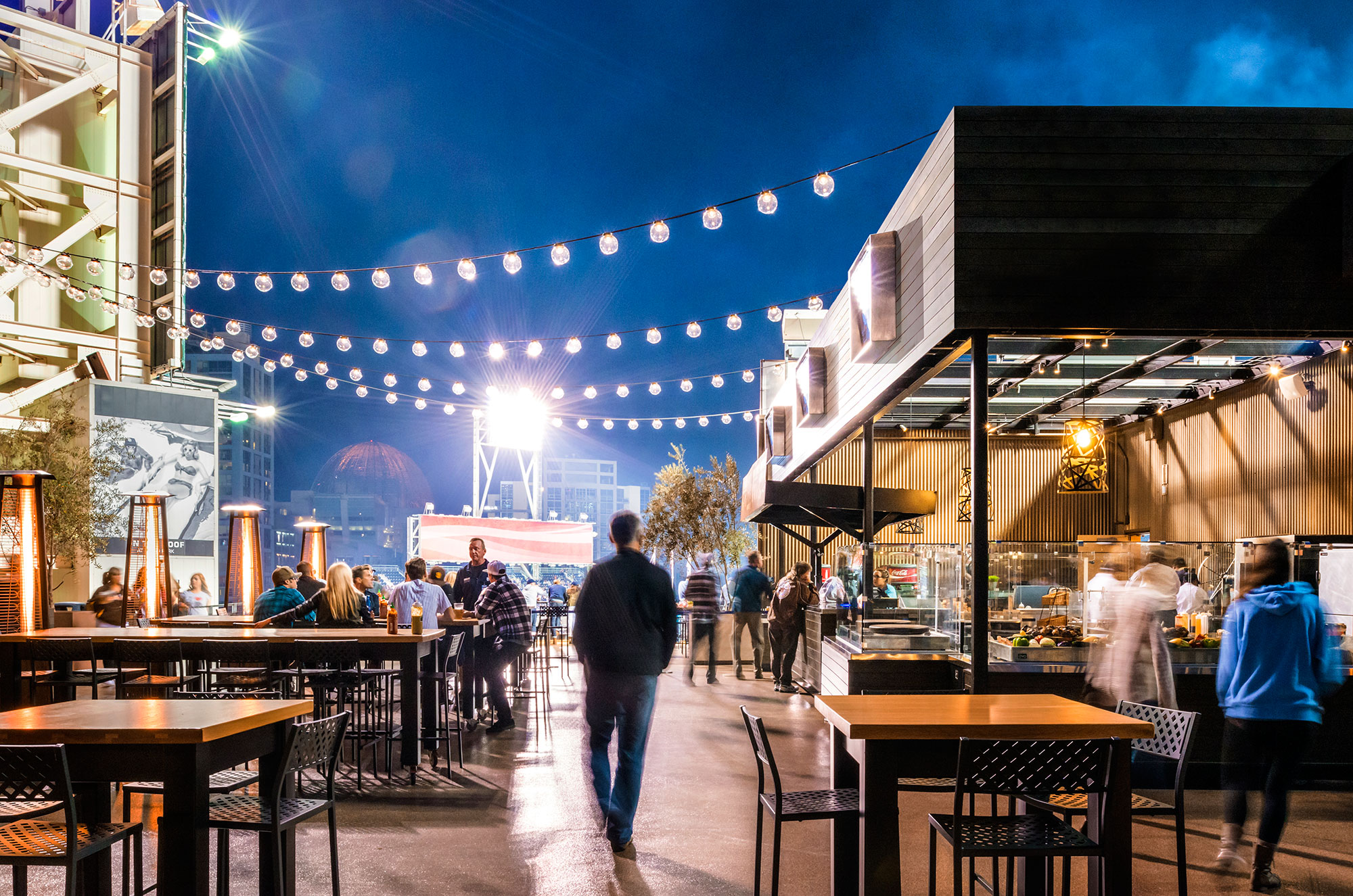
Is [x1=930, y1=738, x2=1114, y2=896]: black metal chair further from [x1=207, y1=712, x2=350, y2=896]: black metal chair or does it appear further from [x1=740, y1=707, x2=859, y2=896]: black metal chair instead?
[x1=207, y1=712, x2=350, y2=896]: black metal chair

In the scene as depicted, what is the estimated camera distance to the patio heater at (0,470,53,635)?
842cm

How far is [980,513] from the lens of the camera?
591 centimetres

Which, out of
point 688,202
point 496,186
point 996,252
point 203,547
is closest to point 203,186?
point 496,186

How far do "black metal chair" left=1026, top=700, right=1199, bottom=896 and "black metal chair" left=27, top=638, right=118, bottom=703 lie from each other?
24.4 ft

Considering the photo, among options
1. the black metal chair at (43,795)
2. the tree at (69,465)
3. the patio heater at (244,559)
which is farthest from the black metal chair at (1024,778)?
the tree at (69,465)

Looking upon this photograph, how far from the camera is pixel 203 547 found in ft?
72.5

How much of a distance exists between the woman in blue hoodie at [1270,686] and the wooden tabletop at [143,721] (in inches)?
185

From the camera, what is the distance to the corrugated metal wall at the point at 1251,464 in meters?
12.8

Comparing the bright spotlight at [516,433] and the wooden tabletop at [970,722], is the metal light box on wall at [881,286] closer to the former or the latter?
the wooden tabletop at [970,722]

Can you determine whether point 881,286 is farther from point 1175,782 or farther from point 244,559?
point 244,559

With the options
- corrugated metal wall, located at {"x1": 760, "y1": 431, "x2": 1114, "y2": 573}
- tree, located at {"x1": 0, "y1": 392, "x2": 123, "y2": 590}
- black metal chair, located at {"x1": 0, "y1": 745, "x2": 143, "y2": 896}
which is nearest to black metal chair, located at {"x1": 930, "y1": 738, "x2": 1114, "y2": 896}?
black metal chair, located at {"x1": 0, "y1": 745, "x2": 143, "y2": 896}

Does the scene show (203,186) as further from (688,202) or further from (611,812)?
(611,812)

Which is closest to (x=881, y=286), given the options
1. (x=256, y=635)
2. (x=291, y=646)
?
(x=291, y=646)

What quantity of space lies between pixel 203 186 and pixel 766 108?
128ft
